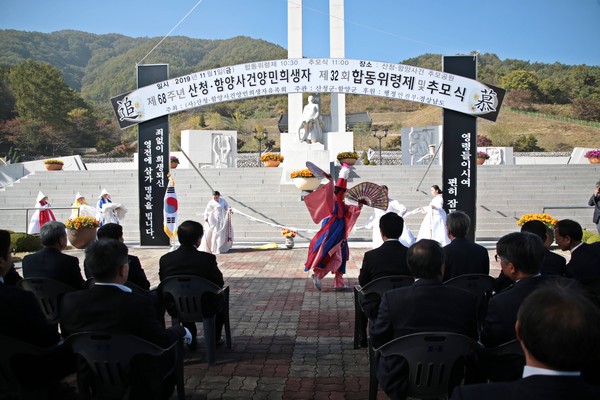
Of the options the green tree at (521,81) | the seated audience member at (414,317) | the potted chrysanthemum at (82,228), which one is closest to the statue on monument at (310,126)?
the potted chrysanthemum at (82,228)

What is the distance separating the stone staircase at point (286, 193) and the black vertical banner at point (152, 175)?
9.62 ft

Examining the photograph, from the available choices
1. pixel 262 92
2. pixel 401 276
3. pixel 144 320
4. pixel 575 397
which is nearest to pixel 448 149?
pixel 262 92

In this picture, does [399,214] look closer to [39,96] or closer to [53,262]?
[53,262]

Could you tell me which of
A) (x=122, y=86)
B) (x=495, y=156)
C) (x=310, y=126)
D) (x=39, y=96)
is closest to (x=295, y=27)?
(x=310, y=126)

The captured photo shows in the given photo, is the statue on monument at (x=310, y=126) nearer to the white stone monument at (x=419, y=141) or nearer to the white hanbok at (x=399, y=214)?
the white stone monument at (x=419, y=141)

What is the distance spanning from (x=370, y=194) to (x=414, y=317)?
5.02 meters

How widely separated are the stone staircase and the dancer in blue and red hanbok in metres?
7.17

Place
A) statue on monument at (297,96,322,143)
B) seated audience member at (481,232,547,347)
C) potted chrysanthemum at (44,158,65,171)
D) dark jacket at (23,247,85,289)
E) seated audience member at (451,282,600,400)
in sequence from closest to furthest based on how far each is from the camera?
seated audience member at (451,282,600,400), seated audience member at (481,232,547,347), dark jacket at (23,247,85,289), potted chrysanthemum at (44,158,65,171), statue on monument at (297,96,322,143)

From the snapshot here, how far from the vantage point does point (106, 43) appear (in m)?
120

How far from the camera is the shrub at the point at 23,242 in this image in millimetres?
12109

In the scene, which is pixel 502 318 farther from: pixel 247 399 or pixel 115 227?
pixel 115 227

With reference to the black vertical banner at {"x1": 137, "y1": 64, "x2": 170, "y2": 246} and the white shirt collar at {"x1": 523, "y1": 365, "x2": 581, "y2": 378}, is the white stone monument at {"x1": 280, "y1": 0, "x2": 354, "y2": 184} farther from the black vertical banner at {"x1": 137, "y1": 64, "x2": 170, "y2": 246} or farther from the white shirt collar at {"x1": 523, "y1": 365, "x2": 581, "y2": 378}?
the white shirt collar at {"x1": 523, "y1": 365, "x2": 581, "y2": 378}

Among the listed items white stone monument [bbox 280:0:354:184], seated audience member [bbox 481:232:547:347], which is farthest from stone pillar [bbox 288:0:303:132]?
seated audience member [bbox 481:232:547:347]

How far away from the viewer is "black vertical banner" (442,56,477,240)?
1218 centimetres
